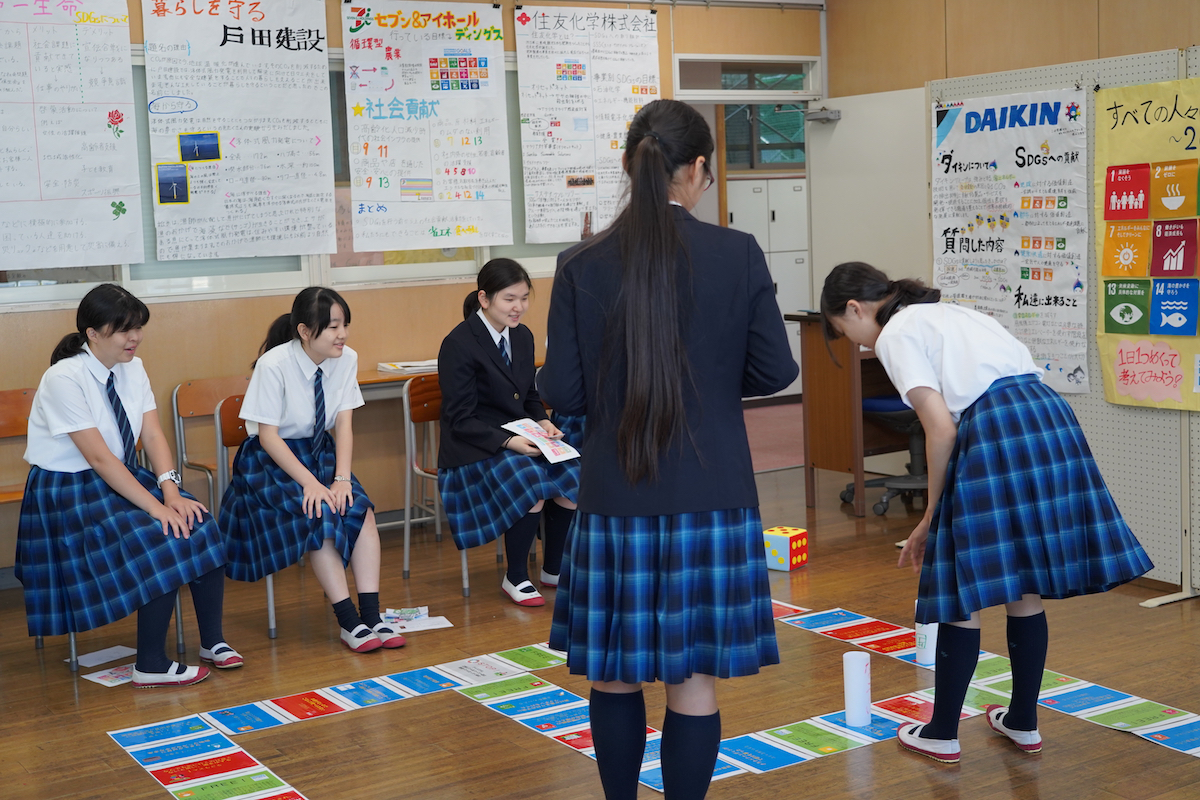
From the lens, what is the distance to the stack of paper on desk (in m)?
Answer: 5.14

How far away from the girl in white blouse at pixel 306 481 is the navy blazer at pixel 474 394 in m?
0.40

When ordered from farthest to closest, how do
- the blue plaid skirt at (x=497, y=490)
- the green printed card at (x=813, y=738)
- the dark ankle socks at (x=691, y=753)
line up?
the blue plaid skirt at (x=497, y=490) < the green printed card at (x=813, y=738) < the dark ankle socks at (x=691, y=753)

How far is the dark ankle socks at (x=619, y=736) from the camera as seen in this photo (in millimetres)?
2020

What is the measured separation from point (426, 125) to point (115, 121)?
1.34m

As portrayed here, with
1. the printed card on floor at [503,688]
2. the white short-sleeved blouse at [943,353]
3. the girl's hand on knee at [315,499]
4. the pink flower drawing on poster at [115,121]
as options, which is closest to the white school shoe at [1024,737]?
the white short-sleeved blouse at [943,353]

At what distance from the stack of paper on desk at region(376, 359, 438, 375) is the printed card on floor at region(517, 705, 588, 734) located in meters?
2.27

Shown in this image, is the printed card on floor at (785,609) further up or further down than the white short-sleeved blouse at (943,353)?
further down

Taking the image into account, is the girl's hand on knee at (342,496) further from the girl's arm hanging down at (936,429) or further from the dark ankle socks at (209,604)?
the girl's arm hanging down at (936,429)

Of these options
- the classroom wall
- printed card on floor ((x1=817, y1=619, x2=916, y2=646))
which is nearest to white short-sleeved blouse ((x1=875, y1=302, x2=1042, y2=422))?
printed card on floor ((x1=817, y1=619, x2=916, y2=646))

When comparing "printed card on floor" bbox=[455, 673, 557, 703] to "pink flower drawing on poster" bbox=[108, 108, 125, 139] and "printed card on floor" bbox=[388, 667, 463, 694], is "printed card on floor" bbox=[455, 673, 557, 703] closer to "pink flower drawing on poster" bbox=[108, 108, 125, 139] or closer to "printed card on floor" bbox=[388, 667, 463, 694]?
"printed card on floor" bbox=[388, 667, 463, 694]

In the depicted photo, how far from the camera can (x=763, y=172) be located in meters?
8.65

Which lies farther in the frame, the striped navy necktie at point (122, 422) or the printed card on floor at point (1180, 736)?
the striped navy necktie at point (122, 422)

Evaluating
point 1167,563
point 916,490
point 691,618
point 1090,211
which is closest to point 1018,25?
point 1090,211

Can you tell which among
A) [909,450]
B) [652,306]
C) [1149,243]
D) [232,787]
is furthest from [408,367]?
Answer: [652,306]
